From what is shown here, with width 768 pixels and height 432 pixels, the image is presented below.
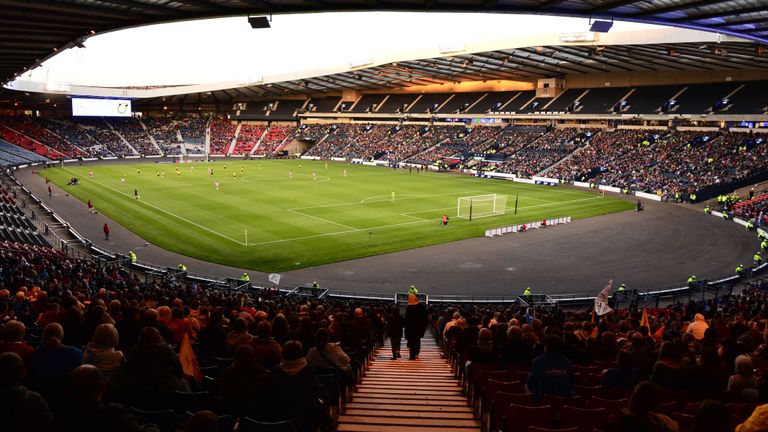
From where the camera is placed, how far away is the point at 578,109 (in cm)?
8419

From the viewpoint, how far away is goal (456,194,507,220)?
4744 cm

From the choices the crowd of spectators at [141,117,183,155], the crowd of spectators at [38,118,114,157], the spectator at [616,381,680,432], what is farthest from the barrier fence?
the crowd of spectators at [141,117,183,155]

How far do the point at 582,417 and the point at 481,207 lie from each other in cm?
4508

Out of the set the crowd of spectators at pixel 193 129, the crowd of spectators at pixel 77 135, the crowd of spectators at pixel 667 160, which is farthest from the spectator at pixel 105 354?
the crowd of spectators at pixel 193 129

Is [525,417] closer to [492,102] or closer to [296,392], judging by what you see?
[296,392]

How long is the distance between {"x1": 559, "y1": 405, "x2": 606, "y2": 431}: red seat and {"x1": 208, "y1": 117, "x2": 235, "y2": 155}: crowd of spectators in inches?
4567

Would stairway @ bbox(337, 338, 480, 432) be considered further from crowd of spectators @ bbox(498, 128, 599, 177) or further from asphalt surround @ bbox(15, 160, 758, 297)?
crowd of spectators @ bbox(498, 128, 599, 177)

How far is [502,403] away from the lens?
6.95m

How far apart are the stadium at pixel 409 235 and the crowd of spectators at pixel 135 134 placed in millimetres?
935

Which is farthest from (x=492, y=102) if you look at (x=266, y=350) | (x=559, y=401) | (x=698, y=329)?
(x=266, y=350)

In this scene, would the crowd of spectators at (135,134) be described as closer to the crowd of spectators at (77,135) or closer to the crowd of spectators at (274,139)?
the crowd of spectators at (77,135)

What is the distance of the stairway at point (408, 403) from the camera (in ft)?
25.1

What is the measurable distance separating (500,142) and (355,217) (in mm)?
50041

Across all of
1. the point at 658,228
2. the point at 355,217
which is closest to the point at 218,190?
the point at 355,217
